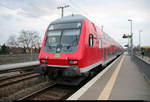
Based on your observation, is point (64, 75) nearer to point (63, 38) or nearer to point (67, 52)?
point (67, 52)

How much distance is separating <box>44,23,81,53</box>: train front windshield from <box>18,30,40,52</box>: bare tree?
155 feet

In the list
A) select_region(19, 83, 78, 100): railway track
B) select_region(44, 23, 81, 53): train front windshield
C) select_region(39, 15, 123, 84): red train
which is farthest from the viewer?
select_region(44, 23, 81, 53): train front windshield

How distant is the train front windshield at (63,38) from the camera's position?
210 inches

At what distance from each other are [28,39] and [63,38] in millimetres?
50400

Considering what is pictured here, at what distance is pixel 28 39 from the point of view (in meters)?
51.8

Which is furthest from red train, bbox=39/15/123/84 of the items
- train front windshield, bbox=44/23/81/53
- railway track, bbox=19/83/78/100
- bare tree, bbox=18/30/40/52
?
bare tree, bbox=18/30/40/52

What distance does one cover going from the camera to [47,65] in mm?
5477

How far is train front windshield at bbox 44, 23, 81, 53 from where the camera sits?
5337 millimetres

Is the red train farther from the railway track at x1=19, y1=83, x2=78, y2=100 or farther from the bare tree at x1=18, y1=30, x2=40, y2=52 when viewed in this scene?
the bare tree at x1=18, y1=30, x2=40, y2=52

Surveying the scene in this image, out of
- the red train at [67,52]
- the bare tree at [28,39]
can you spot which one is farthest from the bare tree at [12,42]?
the red train at [67,52]

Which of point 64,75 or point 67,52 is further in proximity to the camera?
point 67,52

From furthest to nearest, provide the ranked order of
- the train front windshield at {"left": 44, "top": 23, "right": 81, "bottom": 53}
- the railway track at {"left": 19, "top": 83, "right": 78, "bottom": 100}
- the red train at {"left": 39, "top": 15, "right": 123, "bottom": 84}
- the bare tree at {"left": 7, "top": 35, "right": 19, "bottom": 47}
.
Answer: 1. the bare tree at {"left": 7, "top": 35, "right": 19, "bottom": 47}
2. the train front windshield at {"left": 44, "top": 23, "right": 81, "bottom": 53}
3. the red train at {"left": 39, "top": 15, "right": 123, "bottom": 84}
4. the railway track at {"left": 19, "top": 83, "right": 78, "bottom": 100}

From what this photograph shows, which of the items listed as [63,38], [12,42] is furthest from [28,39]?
[63,38]

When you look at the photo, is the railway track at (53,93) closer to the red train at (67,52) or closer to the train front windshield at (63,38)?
the red train at (67,52)
